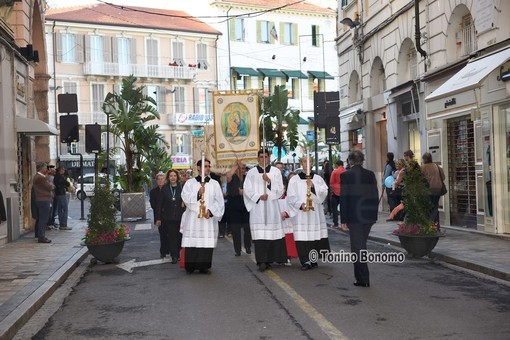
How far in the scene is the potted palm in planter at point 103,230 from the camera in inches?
489

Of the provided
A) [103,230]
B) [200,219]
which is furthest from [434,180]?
[103,230]

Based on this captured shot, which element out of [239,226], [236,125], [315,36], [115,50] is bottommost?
[239,226]

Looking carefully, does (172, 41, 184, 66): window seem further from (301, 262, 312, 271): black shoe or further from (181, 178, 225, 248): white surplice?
(301, 262, 312, 271): black shoe

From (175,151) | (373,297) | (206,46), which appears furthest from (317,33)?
(373,297)

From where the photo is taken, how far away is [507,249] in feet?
40.9

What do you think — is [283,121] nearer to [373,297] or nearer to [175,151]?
[175,151]

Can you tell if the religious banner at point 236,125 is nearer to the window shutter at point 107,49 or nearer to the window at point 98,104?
the window at point 98,104

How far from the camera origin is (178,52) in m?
55.8

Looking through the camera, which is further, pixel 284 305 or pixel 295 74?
pixel 295 74

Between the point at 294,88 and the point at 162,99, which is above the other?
the point at 294,88

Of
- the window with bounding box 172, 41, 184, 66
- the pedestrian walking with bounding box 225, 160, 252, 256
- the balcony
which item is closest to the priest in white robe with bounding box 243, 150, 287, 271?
the pedestrian walking with bounding box 225, 160, 252, 256

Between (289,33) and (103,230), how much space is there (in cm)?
5061

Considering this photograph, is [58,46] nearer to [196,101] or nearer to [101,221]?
[196,101]

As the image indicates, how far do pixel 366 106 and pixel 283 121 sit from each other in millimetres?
13996
